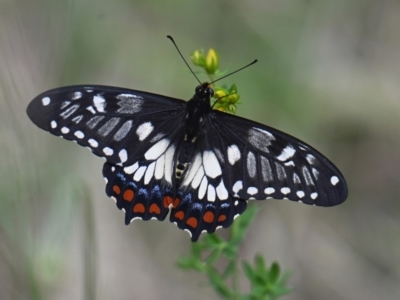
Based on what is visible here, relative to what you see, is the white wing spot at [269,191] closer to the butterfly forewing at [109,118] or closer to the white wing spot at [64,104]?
the butterfly forewing at [109,118]

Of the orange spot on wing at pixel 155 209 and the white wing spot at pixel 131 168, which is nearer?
the orange spot on wing at pixel 155 209

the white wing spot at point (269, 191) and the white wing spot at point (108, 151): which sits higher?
the white wing spot at point (269, 191)

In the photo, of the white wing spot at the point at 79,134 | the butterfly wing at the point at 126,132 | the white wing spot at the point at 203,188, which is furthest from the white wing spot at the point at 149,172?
the white wing spot at the point at 79,134

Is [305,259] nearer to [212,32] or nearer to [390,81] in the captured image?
[390,81]

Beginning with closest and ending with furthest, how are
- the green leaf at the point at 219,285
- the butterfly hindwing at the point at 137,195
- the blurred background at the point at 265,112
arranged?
the butterfly hindwing at the point at 137,195, the green leaf at the point at 219,285, the blurred background at the point at 265,112

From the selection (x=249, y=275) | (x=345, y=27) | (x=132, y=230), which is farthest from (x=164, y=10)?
(x=249, y=275)

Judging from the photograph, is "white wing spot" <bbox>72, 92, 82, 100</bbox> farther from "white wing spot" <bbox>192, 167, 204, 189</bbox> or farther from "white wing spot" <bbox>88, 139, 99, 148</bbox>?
"white wing spot" <bbox>192, 167, 204, 189</bbox>

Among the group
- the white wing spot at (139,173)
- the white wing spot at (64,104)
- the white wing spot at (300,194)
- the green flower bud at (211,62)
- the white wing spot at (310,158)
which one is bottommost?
the white wing spot at (139,173)

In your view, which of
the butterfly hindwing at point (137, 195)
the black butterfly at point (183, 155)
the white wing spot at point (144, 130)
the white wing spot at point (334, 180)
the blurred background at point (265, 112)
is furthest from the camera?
the blurred background at point (265, 112)
